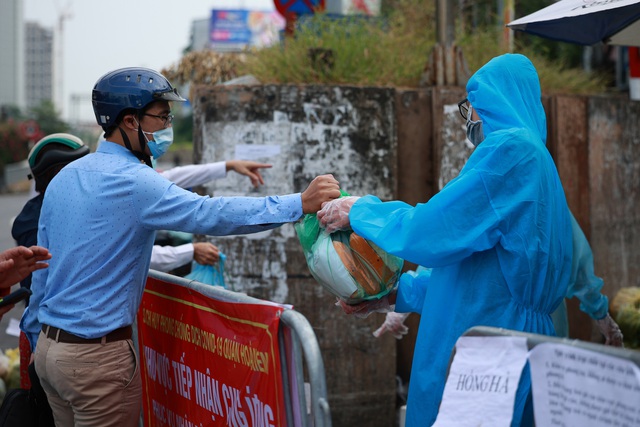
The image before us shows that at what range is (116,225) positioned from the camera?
3186 millimetres

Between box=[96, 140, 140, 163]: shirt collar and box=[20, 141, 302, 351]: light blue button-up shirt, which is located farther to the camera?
box=[96, 140, 140, 163]: shirt collar

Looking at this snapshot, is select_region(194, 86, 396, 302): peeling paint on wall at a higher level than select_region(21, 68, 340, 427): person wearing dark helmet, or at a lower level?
higher

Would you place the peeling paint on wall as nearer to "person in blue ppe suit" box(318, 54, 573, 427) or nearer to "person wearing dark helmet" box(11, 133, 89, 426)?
"person wearing dark helmet" box(11, 133, 89, 426)

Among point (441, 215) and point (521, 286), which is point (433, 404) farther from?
point (441, 215)

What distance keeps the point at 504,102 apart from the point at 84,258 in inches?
69.5

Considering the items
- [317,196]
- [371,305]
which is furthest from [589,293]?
[317,196]

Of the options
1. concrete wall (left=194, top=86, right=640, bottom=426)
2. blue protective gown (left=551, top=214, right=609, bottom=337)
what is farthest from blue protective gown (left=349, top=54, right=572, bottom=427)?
concrete wall (left=194, top=86, right=640, bottom=426)

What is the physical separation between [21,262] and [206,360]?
2.91 ft

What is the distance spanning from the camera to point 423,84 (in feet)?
21.3

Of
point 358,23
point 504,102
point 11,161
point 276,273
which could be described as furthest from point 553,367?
point 11,161

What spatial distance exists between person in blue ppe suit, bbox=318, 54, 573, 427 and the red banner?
578 mm

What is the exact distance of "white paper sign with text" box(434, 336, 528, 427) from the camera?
2.21 m

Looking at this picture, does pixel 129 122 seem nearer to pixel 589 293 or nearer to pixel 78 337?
pixel 78 337

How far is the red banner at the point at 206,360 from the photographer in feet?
9.21
